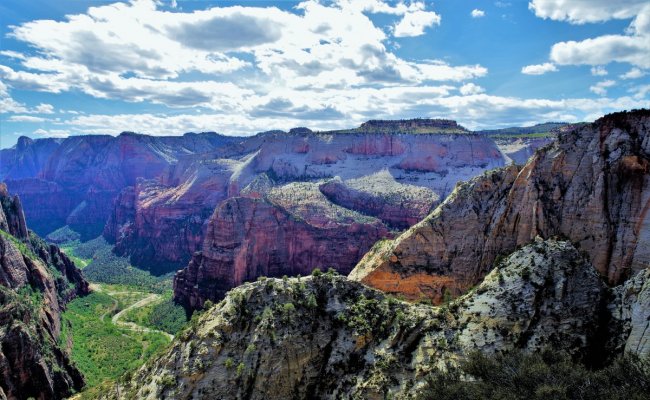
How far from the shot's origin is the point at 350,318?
40719 millimetres

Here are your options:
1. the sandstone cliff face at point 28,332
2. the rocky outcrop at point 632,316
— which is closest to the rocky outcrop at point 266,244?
the sandstone cliff face at point 28,332

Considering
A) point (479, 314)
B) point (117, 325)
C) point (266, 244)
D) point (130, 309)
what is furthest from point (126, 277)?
point (479, 314)

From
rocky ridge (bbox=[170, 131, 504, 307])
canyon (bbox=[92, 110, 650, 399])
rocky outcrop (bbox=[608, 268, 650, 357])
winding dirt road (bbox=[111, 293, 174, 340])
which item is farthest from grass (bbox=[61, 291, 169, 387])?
rocky outcrop (bbox=[608, 268, 650, 357])

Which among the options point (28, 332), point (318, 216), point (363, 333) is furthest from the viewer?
point (318, 216)

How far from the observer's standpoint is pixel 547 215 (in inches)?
2019

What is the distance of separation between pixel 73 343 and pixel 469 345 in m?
92.4

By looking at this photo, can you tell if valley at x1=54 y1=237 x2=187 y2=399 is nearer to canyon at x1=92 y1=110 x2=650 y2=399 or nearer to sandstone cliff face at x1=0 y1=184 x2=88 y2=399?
sandstone cliff face at x1=0 y1=184 x2=88 y2=399

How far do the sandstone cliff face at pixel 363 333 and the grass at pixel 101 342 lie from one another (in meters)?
46.5

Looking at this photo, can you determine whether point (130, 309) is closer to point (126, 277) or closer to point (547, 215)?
point (126, 277)

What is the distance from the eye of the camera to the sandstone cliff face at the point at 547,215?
45.7 meters

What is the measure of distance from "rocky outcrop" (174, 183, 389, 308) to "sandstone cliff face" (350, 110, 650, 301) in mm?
65502

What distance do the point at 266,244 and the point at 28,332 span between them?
69.7 m

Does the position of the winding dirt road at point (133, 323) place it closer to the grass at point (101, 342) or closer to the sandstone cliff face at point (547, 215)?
the grass at point (101, 342)

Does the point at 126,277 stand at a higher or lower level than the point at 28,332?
lower
